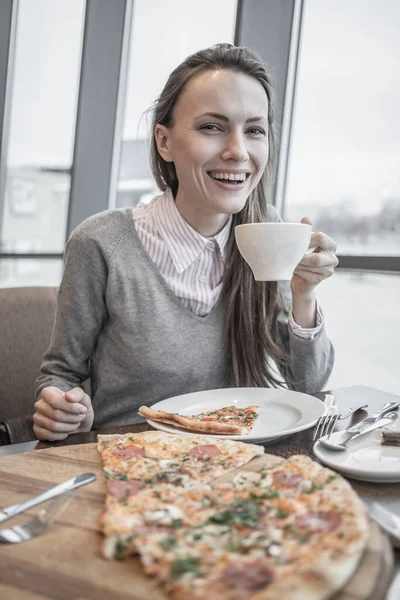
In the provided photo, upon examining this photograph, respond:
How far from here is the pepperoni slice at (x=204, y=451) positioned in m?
1.15

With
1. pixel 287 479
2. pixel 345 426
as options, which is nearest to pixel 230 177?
pixel 345 426

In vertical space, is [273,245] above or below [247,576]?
above

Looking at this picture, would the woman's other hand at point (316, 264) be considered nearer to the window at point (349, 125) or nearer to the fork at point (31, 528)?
the fork at point (31, 528)

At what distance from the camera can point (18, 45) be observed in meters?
4.25

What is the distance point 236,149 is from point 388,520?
106 cm

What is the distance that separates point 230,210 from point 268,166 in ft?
0.93

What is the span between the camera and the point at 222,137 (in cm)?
175

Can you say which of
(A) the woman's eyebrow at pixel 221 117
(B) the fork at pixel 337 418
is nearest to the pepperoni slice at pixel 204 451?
(B) the fork at pixel 337 418

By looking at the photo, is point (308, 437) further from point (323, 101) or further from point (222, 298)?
point (323, 101)

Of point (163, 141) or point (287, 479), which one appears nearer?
point (287, 479)

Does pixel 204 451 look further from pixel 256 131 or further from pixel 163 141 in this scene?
pixel 163 141

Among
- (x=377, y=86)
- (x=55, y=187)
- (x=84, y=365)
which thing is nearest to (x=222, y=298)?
(x=84, y=365)

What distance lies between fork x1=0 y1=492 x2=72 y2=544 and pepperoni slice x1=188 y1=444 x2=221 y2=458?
0.28 m

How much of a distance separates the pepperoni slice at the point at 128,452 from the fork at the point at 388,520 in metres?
0.40
